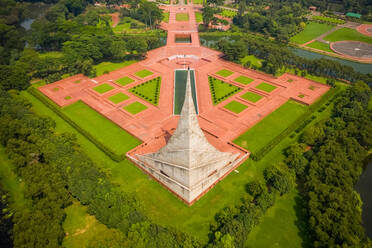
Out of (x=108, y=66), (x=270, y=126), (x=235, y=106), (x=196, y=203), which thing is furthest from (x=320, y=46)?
(x=196, y=203)

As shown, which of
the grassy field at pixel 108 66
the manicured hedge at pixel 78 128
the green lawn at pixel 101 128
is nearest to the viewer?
the manicured hedge at pixel 78 128

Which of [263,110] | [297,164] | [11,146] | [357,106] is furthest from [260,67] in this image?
[11,146]

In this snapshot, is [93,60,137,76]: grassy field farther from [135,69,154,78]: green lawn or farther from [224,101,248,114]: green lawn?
[224,101,248,114]: green lawn

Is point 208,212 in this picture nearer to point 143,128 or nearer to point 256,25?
point 143,128

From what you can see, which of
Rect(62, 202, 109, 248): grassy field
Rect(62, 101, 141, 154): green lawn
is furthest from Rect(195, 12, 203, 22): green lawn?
Rect(62, 202, 109, 248): grassy field

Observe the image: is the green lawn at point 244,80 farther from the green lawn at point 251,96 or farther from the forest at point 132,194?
the forest at point 132,194

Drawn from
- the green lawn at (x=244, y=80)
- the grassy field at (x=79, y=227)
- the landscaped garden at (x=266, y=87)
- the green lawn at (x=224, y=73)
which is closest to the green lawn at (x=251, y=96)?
the landscaped garden at (x=266, y=87)
